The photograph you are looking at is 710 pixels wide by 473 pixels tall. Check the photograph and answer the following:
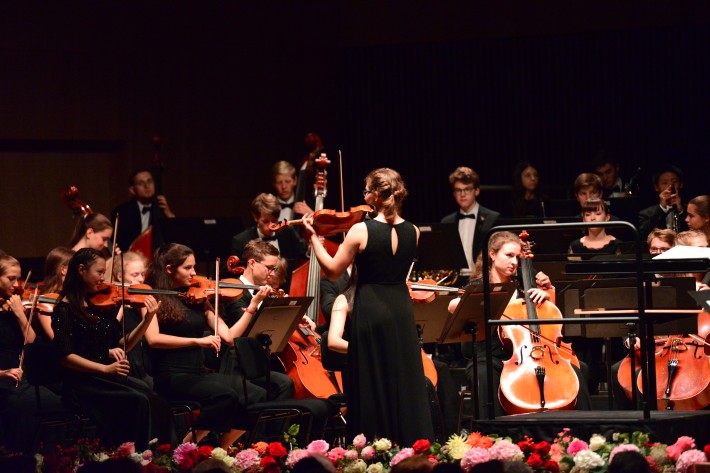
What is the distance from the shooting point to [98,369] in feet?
17.0

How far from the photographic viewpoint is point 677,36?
31.0ft

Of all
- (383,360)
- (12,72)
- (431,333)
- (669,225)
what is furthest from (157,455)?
(12,72)

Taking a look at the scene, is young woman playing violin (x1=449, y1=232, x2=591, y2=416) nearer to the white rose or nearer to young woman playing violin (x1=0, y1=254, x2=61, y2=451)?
the white rose

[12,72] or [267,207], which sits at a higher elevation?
[12,72]

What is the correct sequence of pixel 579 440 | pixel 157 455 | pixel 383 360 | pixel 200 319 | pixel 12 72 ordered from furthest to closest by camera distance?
1. pixel 12 72
2. pixel 200 319
3. pixel 383 360
4. pixel 157 455
5. pixel 579 440

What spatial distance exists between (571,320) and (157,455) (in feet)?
5.23

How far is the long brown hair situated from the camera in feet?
18.2

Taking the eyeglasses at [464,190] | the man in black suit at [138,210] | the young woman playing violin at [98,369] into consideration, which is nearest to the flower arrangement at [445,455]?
the young woman playing violin at [98,369]

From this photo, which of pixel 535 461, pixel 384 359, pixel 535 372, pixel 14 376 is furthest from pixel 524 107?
pixel 535 461

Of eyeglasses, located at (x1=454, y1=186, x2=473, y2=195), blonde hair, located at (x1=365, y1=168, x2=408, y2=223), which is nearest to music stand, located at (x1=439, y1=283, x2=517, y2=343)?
blonde hair, located at (x1=365, y1=168, x2=408, y2=223)

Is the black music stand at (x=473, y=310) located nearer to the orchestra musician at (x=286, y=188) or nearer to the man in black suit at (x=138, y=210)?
the orchestra musician at (x=286, y=188)

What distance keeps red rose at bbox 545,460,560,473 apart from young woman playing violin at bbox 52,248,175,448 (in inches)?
85.2

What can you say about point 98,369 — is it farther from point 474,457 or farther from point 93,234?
point 474,457

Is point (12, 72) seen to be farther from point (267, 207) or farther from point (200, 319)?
point (200, 319)
